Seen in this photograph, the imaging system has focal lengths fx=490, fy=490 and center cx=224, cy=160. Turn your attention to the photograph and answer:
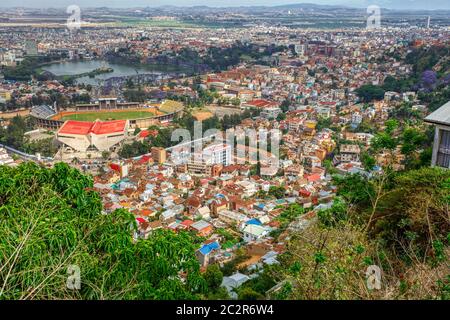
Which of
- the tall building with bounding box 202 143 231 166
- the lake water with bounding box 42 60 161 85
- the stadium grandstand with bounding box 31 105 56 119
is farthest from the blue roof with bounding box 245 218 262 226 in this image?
the lake water with bounding box 42 60 161 85

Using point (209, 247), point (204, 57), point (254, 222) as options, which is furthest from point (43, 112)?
point (204, 57)

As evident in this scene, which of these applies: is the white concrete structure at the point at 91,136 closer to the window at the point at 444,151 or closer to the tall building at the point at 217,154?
the tall building at the point at 217,154

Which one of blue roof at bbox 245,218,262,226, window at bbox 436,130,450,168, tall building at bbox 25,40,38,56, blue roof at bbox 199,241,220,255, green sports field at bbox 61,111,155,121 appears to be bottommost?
green sports field at bbox 61,111,155,121

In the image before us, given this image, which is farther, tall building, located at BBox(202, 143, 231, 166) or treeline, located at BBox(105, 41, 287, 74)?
treeline, located at BBox(105, 41, 287, 74)

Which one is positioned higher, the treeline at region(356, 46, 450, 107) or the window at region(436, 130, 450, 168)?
the window at region(436, 130, 450, 168)

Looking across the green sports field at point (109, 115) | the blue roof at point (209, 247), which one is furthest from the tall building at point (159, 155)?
the green sports field at point (109, 115)

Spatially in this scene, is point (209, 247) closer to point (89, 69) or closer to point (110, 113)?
point (110, 113)

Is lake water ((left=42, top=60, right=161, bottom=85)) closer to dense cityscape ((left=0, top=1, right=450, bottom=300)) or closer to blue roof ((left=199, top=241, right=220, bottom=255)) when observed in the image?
dense cityscape ((left=0, top=1, right=450, bottom=300))

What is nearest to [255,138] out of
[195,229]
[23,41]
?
[195,229]
